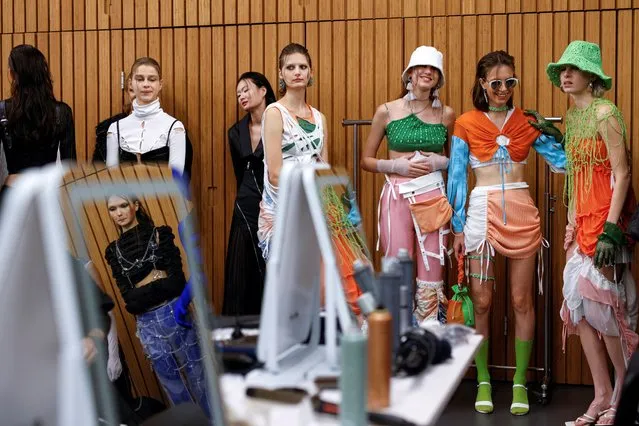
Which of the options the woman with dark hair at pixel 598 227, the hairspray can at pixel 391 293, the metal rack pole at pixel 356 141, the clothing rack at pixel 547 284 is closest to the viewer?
the hairspray can at pixel 391 293

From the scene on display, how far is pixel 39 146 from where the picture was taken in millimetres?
4434

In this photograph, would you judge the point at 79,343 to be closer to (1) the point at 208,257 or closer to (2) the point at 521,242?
(2) the point at 521,242

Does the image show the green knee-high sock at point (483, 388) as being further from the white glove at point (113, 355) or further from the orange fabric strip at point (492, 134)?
the white glove at point (113, 355)

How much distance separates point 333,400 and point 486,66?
295 cm

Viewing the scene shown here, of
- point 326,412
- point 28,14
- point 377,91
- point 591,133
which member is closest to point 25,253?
point 326,412

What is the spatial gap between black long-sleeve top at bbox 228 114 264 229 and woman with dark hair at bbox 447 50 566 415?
1.14 m

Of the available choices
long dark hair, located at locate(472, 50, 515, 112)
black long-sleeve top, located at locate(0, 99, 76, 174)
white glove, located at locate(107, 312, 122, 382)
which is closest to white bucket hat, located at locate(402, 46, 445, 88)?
long dark hair, located at locate(472, 50, 515, 112)

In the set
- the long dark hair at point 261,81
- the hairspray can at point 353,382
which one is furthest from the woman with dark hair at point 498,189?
the hairspray can at point 353,382

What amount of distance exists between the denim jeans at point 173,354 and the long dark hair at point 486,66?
305 centimetres

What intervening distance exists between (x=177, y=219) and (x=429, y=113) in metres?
3.09

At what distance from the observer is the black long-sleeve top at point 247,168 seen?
4.99 metres

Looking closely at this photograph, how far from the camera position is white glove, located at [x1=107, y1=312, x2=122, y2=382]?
1.51 metres

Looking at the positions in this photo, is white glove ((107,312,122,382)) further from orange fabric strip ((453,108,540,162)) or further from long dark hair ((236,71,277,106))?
long dark hair ((236,71,277,106))

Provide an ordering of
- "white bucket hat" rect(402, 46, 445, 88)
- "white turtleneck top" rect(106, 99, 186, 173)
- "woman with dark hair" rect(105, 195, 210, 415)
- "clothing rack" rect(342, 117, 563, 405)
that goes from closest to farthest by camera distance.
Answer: "woman with dark hair" rect(105, 195, 210, 415) → "white bucket hat" rect(402, 46, 445, 88) → "clothing rack" rect(342, 117, 563, 405) → "white turtleneck top" rect(106, 99, 186, 173)
